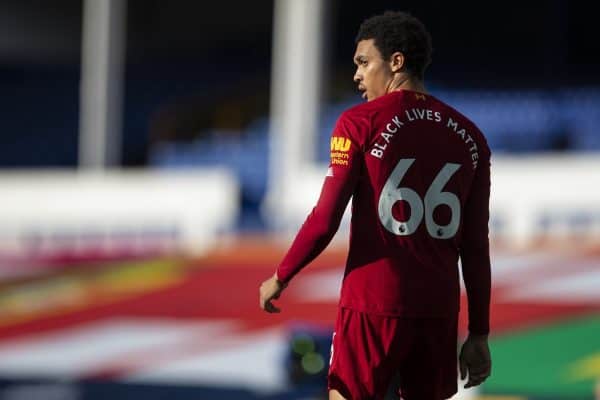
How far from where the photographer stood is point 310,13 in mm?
15758

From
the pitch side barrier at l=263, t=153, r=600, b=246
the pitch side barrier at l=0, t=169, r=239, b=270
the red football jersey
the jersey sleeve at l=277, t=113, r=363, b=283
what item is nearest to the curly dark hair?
the red football jersey

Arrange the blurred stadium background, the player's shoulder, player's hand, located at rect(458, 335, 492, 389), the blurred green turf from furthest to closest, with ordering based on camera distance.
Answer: the blurred stadium background
the blurred green turf
player's hand, located at rect(458, 335, 492, 389)
the player's shoulder

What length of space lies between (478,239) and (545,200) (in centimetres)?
883

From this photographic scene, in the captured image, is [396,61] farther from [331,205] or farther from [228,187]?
[228,187]

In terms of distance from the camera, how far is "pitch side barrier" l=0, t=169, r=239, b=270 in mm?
14688

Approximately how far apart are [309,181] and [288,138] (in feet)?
4.93

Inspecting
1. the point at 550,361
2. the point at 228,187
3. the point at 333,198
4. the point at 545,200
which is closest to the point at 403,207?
the point at 333,198

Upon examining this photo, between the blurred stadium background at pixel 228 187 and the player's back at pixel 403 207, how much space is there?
2692 millimetres

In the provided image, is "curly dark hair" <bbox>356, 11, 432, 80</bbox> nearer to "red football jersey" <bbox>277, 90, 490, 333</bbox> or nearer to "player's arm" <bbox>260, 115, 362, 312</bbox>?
"red football jersey" <bbox>277, 90, 490, 333</bbox>

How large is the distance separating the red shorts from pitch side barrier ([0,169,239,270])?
10.8 m

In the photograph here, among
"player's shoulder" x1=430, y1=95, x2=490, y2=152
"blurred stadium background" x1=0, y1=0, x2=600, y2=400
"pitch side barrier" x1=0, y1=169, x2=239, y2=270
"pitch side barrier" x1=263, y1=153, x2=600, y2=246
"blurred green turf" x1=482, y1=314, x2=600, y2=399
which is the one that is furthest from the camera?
"pitch side barrier" x1=0, y1=169, x2=239, y2=270

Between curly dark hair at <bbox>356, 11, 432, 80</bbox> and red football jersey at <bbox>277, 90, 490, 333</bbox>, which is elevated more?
curly dark hair at <bbox>356, 11, 432, 80</bbox>

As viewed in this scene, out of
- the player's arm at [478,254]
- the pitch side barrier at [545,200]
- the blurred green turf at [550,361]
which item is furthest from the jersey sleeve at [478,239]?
the pitch side barrier at [545,200]

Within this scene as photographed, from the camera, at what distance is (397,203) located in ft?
10.8
